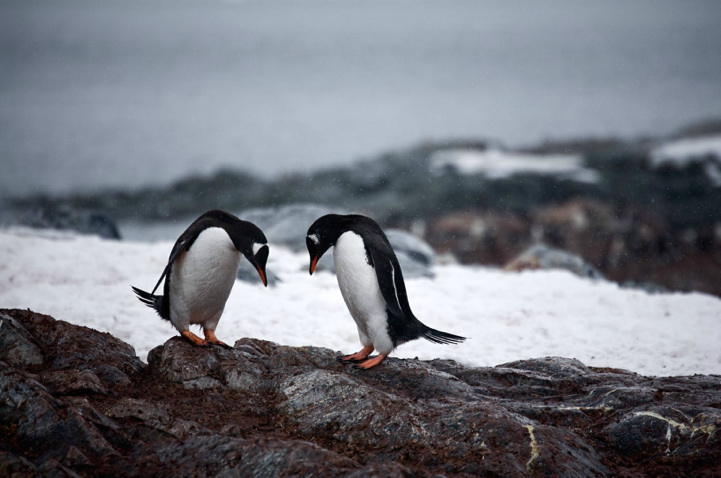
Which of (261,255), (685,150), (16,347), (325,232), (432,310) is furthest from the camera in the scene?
(685,150)

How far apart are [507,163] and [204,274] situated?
658 inches

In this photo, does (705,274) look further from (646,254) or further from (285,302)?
(285,302)

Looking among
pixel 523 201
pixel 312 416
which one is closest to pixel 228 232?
pixel 312 416

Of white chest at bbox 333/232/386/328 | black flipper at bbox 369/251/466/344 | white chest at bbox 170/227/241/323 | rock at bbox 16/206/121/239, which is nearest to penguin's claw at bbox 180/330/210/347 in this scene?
white chest at bbox 170/227/241/323

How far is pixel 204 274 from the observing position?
399cm

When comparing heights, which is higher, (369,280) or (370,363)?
(369,280)

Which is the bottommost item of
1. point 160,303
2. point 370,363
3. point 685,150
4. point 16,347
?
point 370,363

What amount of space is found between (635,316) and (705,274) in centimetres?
846

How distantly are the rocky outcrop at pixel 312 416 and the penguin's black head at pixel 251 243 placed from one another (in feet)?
2.03

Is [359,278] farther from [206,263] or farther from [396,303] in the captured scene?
[206,263]

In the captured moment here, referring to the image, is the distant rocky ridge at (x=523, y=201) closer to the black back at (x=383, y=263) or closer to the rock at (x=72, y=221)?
the rock at (x=72, y=221)

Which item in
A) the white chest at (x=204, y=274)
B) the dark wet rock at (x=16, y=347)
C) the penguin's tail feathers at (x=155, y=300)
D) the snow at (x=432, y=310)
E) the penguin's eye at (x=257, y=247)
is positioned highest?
the penguin's eye at (x=257, y=247)

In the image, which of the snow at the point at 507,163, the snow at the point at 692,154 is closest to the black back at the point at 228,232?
the snow at the point at 507,163

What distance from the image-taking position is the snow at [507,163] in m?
18.8
